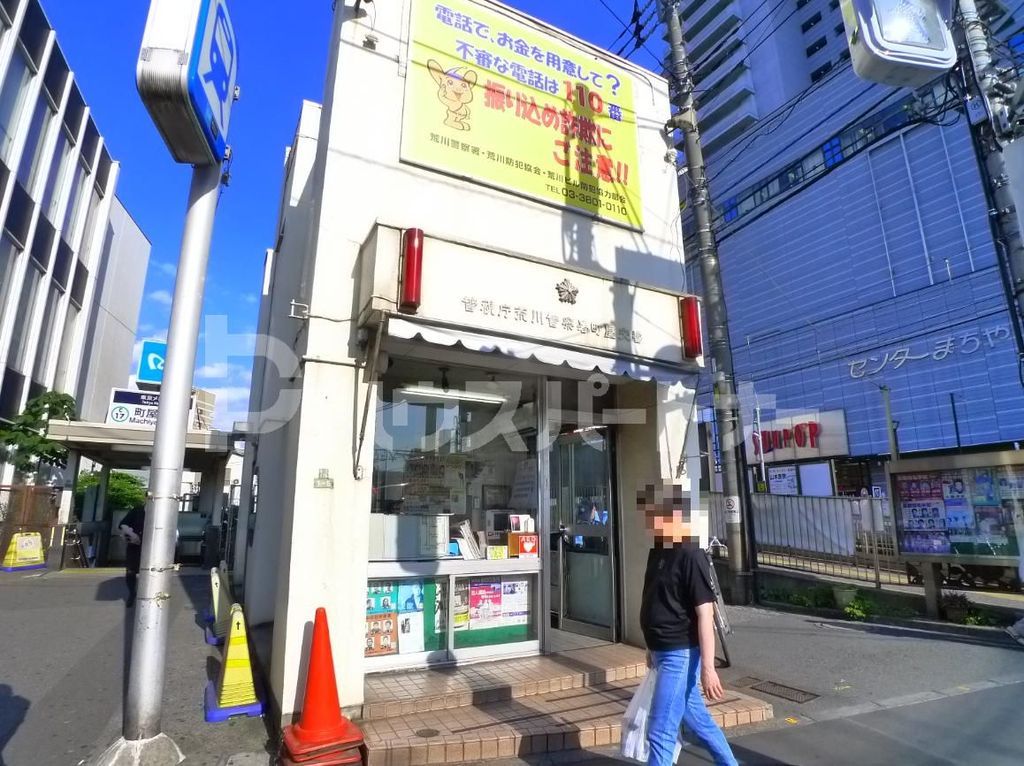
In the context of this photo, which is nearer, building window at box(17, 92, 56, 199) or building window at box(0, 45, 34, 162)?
building window at box(0, 45, 34, 162)

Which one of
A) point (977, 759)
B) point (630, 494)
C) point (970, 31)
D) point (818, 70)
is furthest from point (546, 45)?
point (818, 70)

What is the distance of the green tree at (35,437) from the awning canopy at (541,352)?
50.1 feet

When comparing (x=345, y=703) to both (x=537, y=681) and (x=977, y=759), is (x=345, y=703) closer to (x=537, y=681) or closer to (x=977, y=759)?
A: (x=537, y=681)

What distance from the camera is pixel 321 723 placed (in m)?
3.89

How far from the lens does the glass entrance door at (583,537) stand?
6629mm

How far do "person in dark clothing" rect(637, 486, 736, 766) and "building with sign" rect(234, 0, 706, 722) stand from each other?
2.26m

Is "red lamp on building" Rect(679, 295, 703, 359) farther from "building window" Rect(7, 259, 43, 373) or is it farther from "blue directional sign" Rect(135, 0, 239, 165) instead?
"building window" Rect(7, 259, 43, 373)

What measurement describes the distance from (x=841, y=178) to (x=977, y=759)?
30.3 m

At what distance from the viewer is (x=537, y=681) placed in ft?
16.5

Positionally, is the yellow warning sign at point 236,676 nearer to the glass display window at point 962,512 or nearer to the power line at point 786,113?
the glass display window at point 962,512

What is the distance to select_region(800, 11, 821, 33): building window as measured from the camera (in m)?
44.0

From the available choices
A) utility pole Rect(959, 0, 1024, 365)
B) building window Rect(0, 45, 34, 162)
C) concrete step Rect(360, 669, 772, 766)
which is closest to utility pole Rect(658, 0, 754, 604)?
utility pole Rect(959, 0, 1024, 365)

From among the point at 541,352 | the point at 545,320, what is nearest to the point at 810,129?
the point at 545,320

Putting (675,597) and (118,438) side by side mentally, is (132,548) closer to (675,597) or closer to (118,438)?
(118,438)
